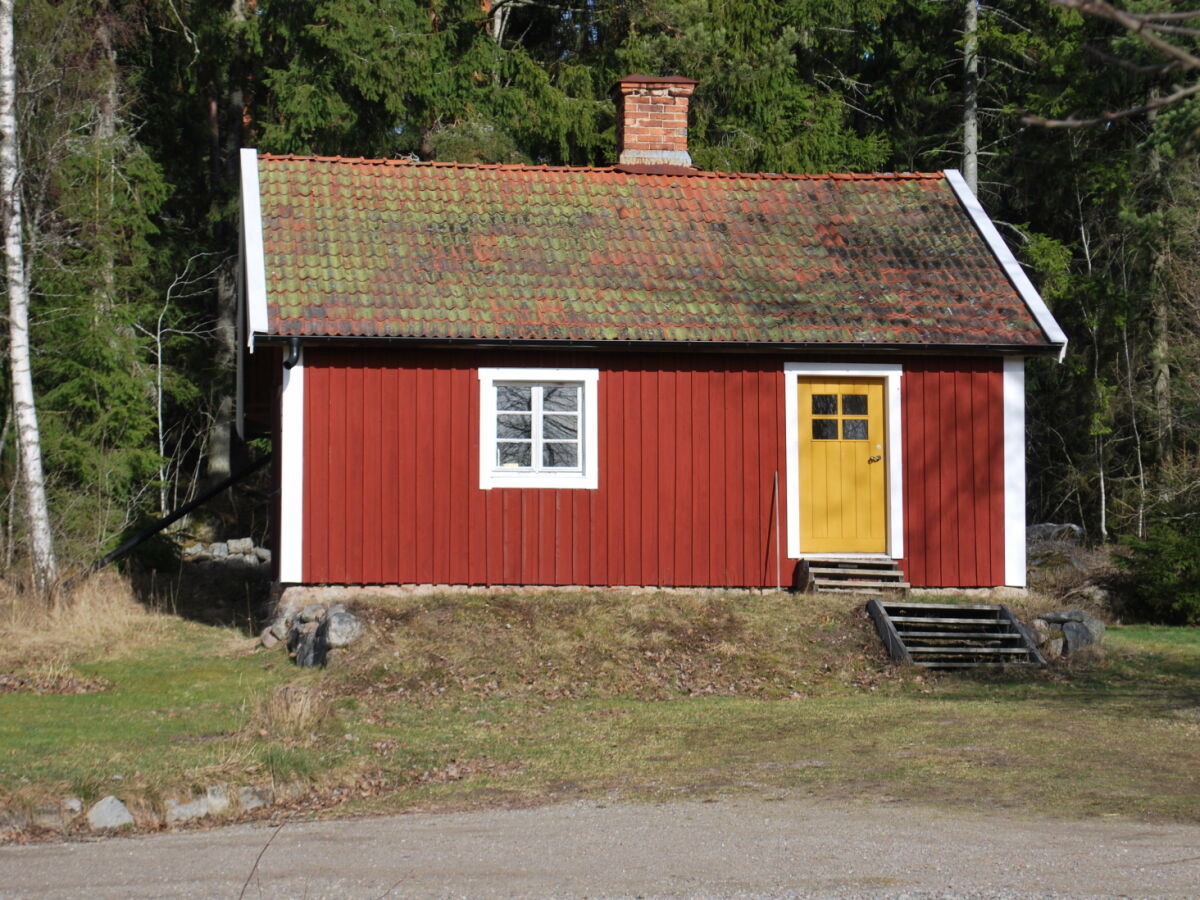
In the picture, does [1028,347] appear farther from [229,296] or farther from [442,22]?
[229,296]

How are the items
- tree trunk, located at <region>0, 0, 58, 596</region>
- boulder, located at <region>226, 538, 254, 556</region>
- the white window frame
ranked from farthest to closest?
boulder, located at <region>226, 538, 254, 556</region>
tree trunk, located at <region>0, 0, 58, 596</region>
the white window frame

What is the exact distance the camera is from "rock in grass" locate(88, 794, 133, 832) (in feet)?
27.0

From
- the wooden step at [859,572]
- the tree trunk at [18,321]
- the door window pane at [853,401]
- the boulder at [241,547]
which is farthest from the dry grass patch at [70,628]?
the door window pane at [853,401]

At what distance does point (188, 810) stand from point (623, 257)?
9.86m

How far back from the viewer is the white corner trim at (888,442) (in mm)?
16156

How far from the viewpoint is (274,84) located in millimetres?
24531

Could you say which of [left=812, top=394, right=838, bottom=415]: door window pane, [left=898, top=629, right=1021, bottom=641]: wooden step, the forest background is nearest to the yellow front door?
[left=812, top=394, right=838, bottom=415]: door window pane

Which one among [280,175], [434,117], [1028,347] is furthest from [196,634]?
[434,117]

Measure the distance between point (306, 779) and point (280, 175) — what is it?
10.1 metres

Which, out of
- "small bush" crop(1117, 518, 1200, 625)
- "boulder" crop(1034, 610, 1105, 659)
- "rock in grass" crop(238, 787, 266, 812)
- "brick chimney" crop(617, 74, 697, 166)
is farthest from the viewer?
"brick chimney" crop(617, 74, 697, 166)

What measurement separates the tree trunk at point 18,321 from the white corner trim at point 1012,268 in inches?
462

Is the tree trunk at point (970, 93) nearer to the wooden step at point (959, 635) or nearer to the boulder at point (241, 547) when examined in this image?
the wooden step at point (959, 635)

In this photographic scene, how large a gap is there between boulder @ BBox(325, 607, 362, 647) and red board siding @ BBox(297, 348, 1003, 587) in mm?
1468

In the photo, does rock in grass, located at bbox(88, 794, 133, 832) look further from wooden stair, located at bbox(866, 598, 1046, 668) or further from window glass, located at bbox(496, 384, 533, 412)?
window glass, located at bbox(496, 384, 533, 412)
